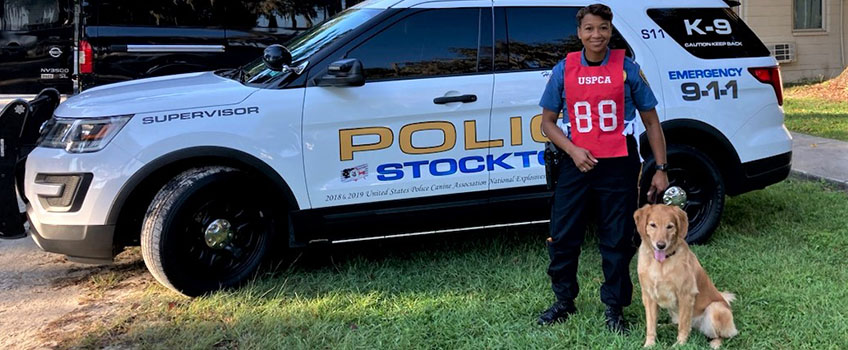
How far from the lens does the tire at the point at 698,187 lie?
4.67 m

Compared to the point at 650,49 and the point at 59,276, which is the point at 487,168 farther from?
the point at 59,276

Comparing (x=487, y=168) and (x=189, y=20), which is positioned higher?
(x=189, y=20)

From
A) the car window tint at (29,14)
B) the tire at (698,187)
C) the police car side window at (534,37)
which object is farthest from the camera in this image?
the car window tint at (29,14)

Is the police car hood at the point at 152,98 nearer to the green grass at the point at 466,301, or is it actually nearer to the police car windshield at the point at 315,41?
the police car windshield at the point at 315,41

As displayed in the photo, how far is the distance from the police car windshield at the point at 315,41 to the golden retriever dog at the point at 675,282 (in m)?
2.03

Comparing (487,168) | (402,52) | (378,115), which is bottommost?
(487,168)

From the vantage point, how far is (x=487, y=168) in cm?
427

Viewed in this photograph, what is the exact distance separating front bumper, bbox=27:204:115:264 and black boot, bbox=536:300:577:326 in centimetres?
227

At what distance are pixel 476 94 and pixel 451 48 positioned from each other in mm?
336

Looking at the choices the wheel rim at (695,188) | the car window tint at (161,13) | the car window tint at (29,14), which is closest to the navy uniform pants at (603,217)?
the wheel rim at (695,188)

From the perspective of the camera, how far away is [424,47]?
4285 millimetres

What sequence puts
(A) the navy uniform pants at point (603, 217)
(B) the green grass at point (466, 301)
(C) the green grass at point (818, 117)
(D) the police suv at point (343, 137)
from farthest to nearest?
(C) the green grass at point (818, 117), (D) the police suv at point (343, 137), (B) the green grass at point (466, 301), (A) the navy uniform pants at point (603, 217)

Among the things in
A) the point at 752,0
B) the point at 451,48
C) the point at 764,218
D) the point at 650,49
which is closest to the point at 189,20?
the point at 451,48

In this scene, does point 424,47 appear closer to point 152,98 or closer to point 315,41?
point 315,41
